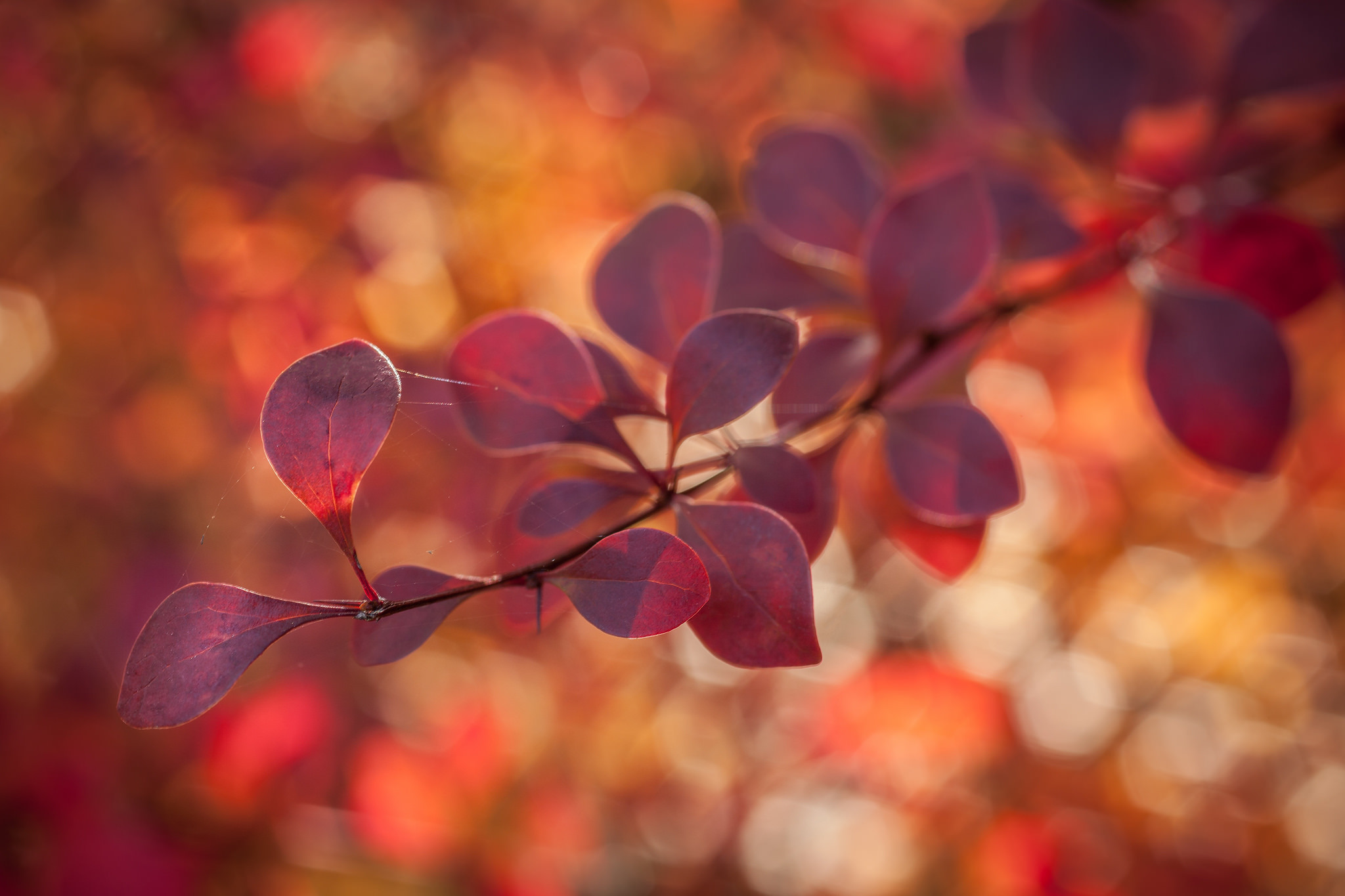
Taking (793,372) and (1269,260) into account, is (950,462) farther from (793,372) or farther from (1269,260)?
(1269,260)

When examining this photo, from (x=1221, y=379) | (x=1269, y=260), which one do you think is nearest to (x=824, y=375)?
(x=1221, y=379)

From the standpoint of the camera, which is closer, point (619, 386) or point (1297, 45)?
point (619, 386)

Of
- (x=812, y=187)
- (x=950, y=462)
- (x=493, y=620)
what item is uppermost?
(x=812, y=187)

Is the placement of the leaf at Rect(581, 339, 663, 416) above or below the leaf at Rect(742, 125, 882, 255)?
below

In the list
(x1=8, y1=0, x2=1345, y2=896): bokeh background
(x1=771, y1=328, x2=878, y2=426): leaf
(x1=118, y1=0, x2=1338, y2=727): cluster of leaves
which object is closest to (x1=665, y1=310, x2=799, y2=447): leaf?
(x1=118, y1=0, x2=1338, y2=727): cluster of leaves

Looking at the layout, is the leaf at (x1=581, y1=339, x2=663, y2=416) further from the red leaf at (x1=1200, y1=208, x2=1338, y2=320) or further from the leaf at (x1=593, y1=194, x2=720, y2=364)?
the red leaf at (x1=1200, y1=208, x2=1338, y2=320)
